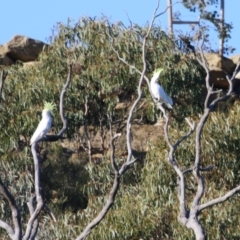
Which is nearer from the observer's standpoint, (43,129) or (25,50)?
(43,129)

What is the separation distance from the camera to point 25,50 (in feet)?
66.7

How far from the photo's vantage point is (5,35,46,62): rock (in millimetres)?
20281

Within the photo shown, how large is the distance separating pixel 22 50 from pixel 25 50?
2.2 inches

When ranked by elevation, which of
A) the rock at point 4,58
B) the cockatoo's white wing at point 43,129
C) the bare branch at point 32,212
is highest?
the rock at point 4,58

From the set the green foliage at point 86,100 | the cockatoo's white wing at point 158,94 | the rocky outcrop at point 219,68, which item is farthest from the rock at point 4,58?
the cockatoo's white wing at point 158,94

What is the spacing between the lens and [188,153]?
43.3ft

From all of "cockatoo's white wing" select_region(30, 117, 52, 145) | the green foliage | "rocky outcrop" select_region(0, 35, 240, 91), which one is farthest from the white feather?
"rocky outcrop" select_region(0, 35, 240, 91)

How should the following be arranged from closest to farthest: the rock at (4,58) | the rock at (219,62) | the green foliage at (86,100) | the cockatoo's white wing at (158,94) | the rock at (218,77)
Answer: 1. the cockatoo's white wing at (158,94)
2. the green foliage at (86,100)
3. the rock at (4,58)
4. the rock at (218,77)
5. the rock at (219,62)

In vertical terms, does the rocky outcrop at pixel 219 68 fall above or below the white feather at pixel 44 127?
above

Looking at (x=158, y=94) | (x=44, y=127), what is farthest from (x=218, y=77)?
(x=44, y=127)

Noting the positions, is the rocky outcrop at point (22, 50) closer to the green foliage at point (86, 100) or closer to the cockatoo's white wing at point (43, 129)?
the green foliage at point (86, 100)

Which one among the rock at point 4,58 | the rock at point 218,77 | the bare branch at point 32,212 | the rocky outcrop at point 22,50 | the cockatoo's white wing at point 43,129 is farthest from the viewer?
the rock at point 218,77

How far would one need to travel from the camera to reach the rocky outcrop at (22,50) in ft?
66.4

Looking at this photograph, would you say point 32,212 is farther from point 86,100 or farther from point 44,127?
point 86,100
